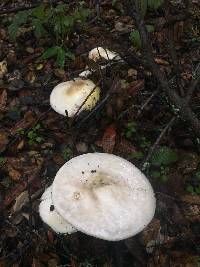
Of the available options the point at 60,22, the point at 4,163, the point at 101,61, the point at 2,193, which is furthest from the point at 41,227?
the point at 60,22

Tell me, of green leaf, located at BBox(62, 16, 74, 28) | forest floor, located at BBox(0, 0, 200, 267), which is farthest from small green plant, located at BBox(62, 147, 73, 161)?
green leaf, located at BBox(62, 16, 74, 28)

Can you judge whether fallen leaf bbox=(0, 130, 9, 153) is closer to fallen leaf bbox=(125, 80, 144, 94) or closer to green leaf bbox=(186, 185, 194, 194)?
fallen leaf bbox=(125, 80, 144, 94)

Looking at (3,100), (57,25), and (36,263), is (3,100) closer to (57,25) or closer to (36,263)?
(57,25)

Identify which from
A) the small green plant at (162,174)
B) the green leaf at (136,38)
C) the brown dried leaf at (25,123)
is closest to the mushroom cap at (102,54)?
the green leaf at (136,38)

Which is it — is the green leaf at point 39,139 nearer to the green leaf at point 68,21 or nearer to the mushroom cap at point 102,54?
the mushroom cap at point 102,54

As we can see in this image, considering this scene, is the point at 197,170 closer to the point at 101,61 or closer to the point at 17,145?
the point at 101,61

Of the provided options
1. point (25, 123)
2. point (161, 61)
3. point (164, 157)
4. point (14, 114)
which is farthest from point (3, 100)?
point (164, 157)

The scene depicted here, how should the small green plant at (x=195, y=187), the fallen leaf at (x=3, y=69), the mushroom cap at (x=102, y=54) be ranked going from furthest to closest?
the fallen leaf at (x=3, y=69) → the mushroom cap at (x=102, y=54) → the small green plant at (x=195, y=187)
